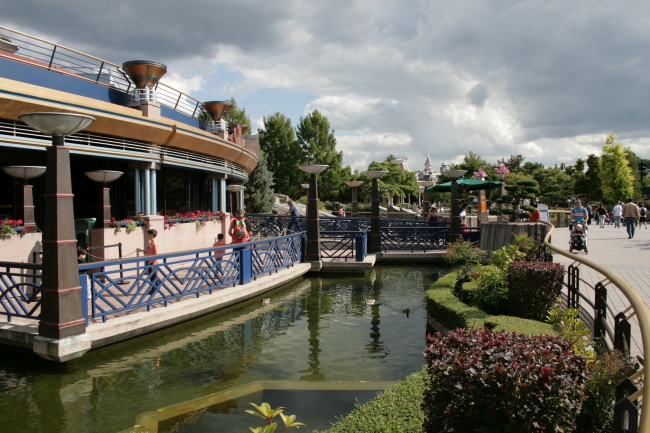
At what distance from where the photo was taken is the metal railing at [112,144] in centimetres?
1108

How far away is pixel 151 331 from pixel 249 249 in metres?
3.65

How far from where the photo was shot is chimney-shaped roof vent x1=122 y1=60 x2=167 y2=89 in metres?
14.8

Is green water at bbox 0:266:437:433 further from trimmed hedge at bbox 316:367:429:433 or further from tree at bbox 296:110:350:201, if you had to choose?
tree at bbox 296:110:350:201

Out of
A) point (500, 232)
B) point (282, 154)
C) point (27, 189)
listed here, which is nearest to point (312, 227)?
point (500, 232)

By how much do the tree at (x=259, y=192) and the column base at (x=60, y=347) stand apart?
32503 millimetres

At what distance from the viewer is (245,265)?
1236 centimetres

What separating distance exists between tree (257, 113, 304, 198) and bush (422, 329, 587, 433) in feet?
177

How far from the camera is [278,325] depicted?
A: 34.6 ft

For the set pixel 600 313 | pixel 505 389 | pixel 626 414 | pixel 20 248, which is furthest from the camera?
pixel 20 248

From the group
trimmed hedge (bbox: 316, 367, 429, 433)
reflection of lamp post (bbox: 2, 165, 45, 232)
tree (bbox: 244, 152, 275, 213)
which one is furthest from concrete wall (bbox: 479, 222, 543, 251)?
tree (bbox: 244, 152, 275, 213)

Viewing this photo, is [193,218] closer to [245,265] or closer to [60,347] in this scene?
[245,265]

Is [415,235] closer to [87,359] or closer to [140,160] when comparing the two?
[140,160]

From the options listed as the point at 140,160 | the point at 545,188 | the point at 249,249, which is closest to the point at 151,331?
the point at 249,249

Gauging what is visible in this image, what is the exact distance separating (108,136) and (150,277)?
5.68 m
